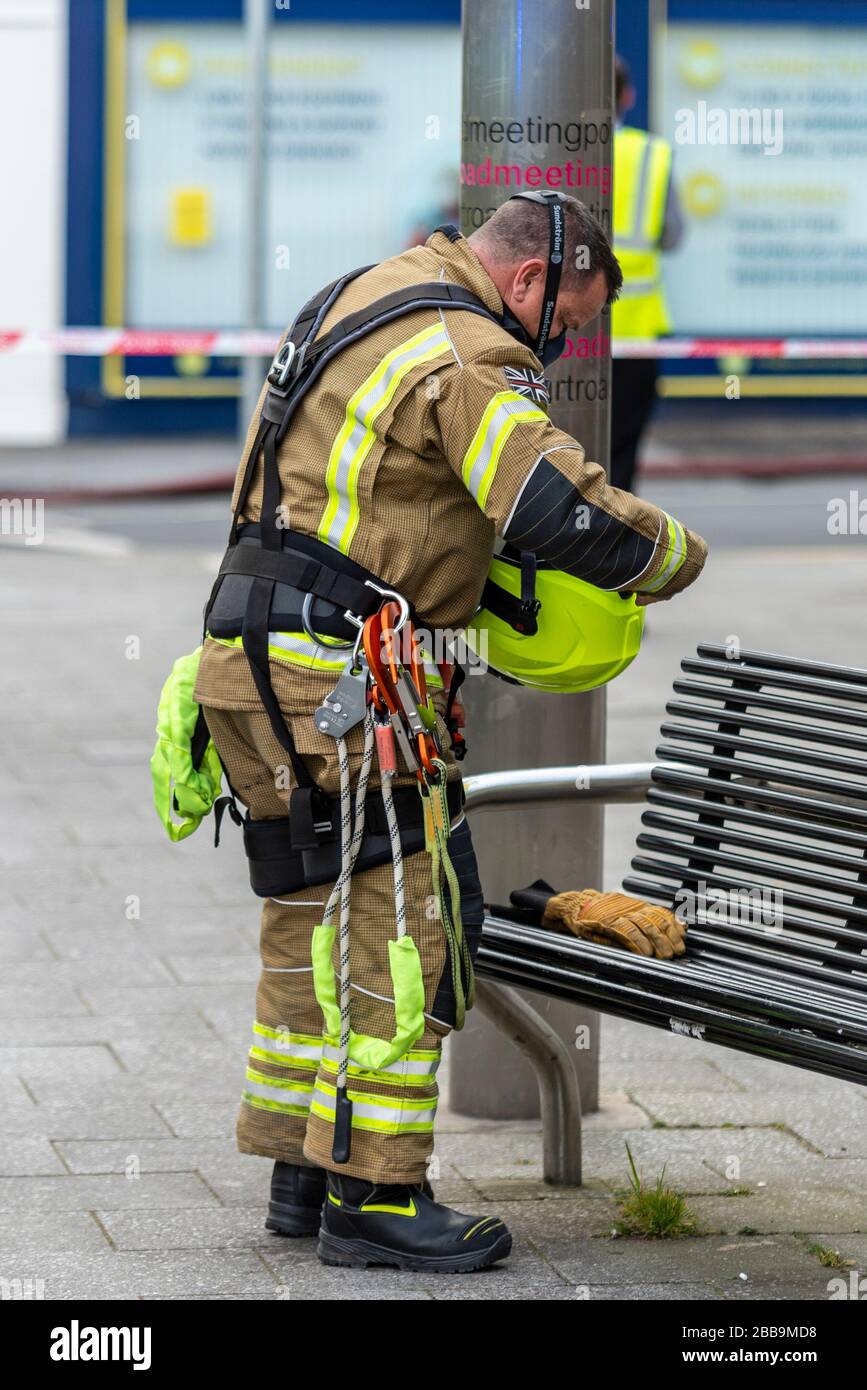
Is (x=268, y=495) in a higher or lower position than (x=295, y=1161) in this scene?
higher

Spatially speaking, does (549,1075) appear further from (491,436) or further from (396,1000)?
(491,436)

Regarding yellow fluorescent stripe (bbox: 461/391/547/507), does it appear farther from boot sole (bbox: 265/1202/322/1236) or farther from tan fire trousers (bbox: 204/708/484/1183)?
boot sole (bbox: 265/1202/322/1236)

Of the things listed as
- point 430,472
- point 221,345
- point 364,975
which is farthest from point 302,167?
point 364,975

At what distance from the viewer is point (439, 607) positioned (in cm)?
382

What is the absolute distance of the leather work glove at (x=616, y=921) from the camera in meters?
4.03

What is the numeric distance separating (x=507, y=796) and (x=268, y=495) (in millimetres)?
837

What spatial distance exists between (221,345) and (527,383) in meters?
9.59

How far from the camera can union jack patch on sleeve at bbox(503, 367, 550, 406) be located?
3621 millimetres

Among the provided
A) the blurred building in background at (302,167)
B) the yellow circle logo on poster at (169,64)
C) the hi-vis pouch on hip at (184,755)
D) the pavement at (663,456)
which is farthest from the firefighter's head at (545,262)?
the yellow circle logo on poster at (169,64)

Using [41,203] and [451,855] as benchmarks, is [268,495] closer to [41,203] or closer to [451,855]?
[451,855]

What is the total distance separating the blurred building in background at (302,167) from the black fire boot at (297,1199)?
13.2 m

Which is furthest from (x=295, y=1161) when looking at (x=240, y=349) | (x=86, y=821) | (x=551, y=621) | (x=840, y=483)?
(x=840, y=483)

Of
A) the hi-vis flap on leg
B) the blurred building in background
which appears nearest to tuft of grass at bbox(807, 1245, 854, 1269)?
the hi-vis flap on leg

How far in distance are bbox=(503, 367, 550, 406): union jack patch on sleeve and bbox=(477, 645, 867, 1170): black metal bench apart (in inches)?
33.7
